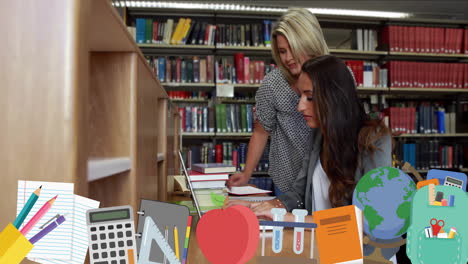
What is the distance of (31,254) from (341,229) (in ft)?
0.53

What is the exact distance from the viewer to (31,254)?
0.61 ft

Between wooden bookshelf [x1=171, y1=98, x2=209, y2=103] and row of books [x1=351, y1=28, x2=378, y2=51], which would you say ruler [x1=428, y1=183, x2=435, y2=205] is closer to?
wooden bookshelf [x1=171, y1=98, x2=209, y2=103]

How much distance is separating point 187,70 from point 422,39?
267 cm

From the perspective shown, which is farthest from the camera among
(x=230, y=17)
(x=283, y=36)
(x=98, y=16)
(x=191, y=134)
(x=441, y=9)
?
(x=441, y=9)

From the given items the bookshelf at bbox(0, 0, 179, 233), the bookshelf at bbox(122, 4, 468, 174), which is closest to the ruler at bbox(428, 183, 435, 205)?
the bookshelf at bbox(0, 0, 179, 233)

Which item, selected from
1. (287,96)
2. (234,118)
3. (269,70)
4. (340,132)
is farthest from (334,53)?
(340,132)

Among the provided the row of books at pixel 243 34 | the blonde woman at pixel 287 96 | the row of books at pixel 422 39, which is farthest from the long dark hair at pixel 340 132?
the row of books at pixel 422 39

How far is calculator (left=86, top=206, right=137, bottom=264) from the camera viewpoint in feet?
0.58

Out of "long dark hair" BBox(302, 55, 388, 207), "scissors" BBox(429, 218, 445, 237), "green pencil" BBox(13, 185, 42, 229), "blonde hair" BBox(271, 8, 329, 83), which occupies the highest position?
"blonde hair" BBox(271, 8, 329, 83)

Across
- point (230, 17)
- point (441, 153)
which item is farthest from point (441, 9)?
point (230, 17)

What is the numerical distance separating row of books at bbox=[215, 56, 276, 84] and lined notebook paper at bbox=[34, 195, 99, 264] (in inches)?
143

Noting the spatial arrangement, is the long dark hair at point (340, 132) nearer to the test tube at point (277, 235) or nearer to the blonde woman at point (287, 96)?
the test tube at point (277, 235)

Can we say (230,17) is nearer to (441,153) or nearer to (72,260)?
(441,153)

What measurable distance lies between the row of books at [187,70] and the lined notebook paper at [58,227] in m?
3.64
